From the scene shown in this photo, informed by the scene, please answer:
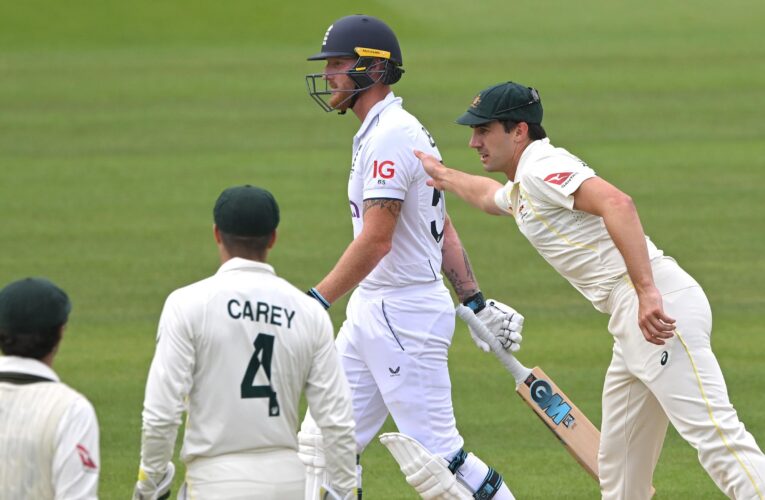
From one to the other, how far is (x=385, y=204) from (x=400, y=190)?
0.10 m

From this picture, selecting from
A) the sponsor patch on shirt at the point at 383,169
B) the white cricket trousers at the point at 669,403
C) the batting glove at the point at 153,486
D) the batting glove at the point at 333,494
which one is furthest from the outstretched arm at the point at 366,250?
the batting glove at the point at 153,486

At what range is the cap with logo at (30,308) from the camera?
4.57m

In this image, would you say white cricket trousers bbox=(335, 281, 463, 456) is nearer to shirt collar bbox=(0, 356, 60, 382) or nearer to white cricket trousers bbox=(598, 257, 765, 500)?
white cricket trousers bbox=(598, 257, 765, 500)

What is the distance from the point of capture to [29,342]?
457 cm

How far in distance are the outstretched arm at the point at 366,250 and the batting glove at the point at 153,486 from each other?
147cm

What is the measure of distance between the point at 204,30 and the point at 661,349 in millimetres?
28230

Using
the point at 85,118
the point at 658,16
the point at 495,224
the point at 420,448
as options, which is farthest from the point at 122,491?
the point at 658,16

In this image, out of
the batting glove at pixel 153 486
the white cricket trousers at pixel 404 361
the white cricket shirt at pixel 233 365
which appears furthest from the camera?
the white cricket trousers at pixel 404 361

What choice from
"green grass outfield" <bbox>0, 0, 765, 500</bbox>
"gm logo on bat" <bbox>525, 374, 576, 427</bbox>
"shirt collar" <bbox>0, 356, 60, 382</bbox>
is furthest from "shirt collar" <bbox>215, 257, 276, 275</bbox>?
"green grass outfield" <bbox>0, 0, 765, 500</bbox>

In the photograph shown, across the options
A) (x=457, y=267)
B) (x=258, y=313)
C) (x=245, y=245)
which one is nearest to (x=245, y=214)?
(x=245, y=245)

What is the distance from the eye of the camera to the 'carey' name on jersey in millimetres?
5066

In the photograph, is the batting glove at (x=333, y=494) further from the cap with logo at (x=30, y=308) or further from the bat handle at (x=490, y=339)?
the bat handle at (x=490, y=339)

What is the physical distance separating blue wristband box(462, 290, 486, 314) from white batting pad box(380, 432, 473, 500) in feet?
3.16

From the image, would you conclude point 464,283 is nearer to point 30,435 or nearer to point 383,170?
point 383,170
